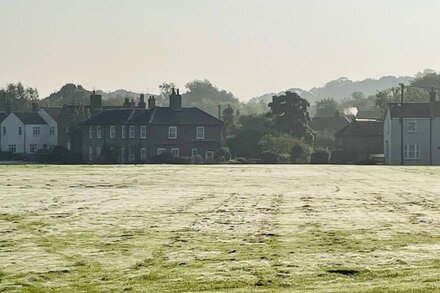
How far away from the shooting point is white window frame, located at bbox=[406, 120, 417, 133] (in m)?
103

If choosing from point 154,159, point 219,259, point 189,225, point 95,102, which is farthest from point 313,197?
point 95,102

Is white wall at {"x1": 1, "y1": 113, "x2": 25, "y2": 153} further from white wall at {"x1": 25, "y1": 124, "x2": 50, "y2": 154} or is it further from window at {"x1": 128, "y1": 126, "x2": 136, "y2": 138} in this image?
window at {"x1": 128, "y1": 126, "x2": 136, "y2": 138}

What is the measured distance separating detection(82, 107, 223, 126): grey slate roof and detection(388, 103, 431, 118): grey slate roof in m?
21.2

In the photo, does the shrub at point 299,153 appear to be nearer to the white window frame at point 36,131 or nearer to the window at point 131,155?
the window at point 131,155

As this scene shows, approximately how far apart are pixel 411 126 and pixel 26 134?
2369 inches

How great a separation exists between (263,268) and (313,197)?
69.5 ft

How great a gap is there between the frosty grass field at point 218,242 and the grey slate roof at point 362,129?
7377 cm

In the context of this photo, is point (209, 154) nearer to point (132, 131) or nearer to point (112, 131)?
point (132, 131)

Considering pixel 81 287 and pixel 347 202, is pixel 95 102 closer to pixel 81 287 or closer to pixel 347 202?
pixel 347 202

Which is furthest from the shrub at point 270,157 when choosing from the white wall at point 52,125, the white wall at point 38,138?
the white wall at point 38,138

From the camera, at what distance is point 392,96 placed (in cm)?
15525

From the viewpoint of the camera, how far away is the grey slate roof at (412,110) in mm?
103731

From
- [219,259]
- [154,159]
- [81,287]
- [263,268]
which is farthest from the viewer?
[154,159]

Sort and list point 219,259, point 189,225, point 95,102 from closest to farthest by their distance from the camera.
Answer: point 219,259 < point 189,225 < point 95,102
